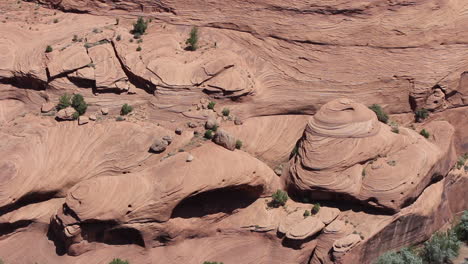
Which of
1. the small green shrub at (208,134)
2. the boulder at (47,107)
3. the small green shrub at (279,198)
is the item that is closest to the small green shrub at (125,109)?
the boulder at (47,107)

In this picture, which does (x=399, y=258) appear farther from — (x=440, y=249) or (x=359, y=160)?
(x=359, y=160)

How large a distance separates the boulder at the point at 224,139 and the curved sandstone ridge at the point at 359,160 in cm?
481

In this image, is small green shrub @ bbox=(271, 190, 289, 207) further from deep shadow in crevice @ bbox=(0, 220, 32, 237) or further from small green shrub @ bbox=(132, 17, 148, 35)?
deep shadow in crevice @ bbox=(0, 220, 32, 237)

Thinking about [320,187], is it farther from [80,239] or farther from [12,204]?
[12,204]

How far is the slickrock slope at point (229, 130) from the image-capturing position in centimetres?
3338

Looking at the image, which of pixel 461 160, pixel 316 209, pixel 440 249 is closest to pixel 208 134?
pixel 316 209

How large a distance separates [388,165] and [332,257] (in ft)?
23.8

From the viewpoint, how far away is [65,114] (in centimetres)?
3525

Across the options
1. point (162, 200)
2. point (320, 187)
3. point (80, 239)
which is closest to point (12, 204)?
point (80, 239)

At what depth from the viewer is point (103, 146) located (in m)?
34.6

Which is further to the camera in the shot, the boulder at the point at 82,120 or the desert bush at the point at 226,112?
the desert bush at the point at 226,112

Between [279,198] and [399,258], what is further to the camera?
[279,198]

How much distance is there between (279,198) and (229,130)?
5.93 m

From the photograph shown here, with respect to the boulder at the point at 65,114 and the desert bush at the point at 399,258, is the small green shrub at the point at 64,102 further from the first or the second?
the desert bush at the point at 399,258
